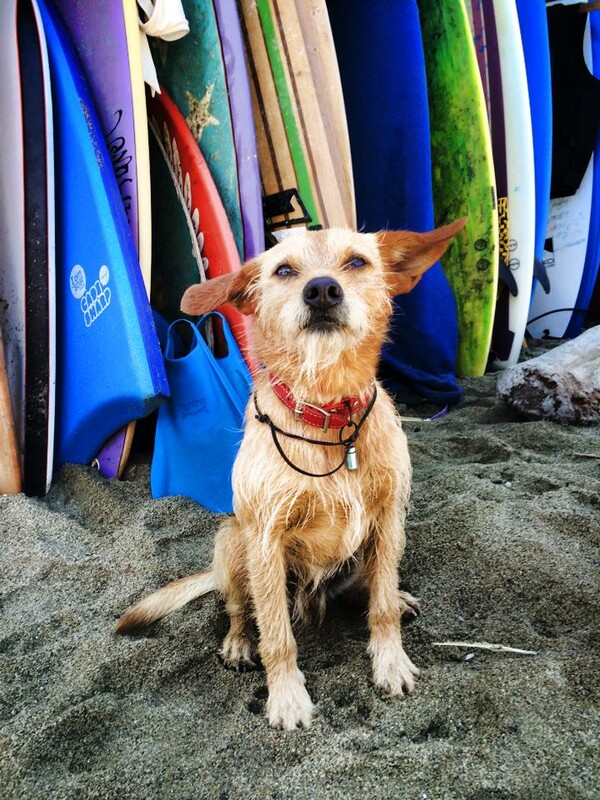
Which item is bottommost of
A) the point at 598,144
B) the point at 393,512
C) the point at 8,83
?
the point at 393,512

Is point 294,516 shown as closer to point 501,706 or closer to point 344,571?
point 344,571

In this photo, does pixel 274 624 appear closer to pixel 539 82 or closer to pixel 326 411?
pixel 326 411

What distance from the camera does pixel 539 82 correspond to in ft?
14.0

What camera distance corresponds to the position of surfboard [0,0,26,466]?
255 cm

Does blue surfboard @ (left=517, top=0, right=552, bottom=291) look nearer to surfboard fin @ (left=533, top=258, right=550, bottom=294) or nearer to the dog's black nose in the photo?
surfboard fin @ (left=533, top=258, right=550, bottom=294)

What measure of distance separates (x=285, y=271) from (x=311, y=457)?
527mm

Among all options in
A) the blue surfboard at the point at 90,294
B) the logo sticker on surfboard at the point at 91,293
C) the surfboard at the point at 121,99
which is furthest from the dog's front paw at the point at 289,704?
the surfboard at the point at 121,99

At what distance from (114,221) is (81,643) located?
1.74 m

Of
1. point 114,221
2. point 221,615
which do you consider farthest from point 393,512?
point 114,221

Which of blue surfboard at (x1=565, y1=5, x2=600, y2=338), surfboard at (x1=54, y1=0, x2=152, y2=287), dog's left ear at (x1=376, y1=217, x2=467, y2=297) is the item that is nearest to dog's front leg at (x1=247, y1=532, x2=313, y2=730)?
dog's left ear at (x1=376, y1=217, x2=467, y2=297)

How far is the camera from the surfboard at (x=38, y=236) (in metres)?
2.53

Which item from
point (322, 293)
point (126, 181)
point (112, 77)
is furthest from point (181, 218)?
point (322, 293)

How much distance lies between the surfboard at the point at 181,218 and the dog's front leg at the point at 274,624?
117 centimetres

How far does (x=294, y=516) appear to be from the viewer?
1447 millimetres
